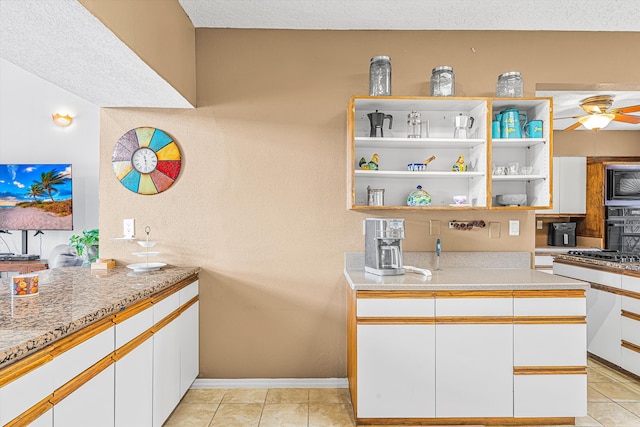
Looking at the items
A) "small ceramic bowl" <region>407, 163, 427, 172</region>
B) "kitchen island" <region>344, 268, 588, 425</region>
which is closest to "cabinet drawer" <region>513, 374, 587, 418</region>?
"kitchen island" <region>344, 268, 588, 425</region>

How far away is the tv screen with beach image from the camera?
517cm

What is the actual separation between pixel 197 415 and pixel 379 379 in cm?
116

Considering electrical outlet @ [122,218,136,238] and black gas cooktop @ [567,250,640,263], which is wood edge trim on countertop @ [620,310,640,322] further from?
electrical outlet @ [122,218,136,238]

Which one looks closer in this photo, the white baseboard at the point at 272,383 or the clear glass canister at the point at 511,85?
the clear glass canister at the point at 511,85

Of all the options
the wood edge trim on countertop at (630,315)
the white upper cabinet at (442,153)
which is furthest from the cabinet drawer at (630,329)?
the white upper cabinet at (442,153)

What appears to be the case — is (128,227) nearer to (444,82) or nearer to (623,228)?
(444,82)

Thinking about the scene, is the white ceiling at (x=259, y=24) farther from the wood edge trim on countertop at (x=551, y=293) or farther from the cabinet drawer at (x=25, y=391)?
the wood edge trim on countertop at (x=551, y=293)

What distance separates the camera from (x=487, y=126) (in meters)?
2.74

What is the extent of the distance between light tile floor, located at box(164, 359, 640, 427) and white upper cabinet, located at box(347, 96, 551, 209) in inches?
51.9

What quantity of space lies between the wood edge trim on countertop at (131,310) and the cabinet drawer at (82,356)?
56 mm

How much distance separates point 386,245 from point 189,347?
1.47 metres

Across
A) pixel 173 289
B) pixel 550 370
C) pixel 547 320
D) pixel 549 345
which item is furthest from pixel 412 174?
pixel 173 289

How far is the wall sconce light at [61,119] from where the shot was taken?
17.6 ft

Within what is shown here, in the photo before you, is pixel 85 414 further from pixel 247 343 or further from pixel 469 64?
pixel 469 64
